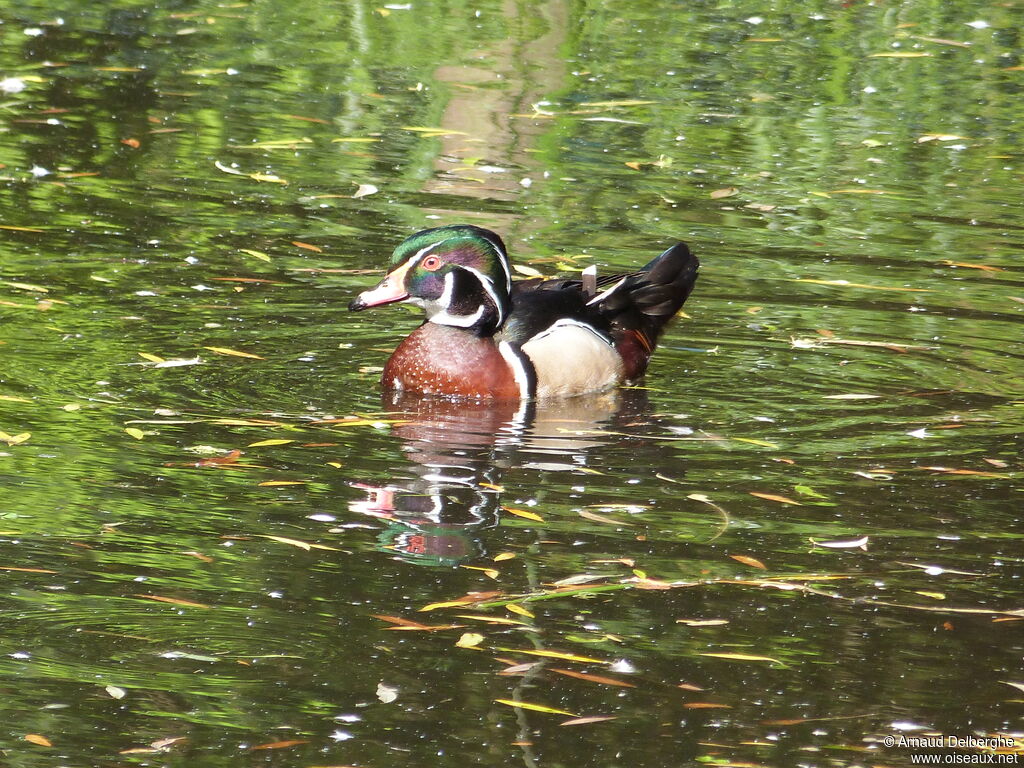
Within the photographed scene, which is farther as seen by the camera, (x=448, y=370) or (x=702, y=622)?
(x=448, y=370)

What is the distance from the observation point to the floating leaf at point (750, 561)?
618 cm

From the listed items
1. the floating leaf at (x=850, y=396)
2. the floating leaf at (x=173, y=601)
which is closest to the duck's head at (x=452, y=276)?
the floating leaf at (x=850, y=396)

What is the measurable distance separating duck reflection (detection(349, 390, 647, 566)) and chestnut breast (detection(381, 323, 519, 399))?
61 millimetres

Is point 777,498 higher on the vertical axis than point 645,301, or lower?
lower

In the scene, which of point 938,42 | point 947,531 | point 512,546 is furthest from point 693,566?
point 938,42

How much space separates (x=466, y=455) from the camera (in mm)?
7469

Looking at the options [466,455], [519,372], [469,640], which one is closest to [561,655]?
[469,640]

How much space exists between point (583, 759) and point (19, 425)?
368 centimetres

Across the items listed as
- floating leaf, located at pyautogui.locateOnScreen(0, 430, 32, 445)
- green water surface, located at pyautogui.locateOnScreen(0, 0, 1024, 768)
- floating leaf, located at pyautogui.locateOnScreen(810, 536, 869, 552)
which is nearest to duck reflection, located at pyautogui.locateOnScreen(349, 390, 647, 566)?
green water surface, located at pyautogui.locateOnScreen(0, 0, 1024, 768)

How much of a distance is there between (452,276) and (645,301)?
3.89 feet

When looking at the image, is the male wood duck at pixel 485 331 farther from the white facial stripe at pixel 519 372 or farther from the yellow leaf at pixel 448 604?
the yellow leaf at pixel 448 604

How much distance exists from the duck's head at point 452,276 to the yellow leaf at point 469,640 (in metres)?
3.21

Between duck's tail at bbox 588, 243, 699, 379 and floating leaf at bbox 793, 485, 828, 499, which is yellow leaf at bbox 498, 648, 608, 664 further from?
duck's tail at bbox 588, 243, 699, 379

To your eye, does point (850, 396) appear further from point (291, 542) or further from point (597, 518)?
point (291, 542)
